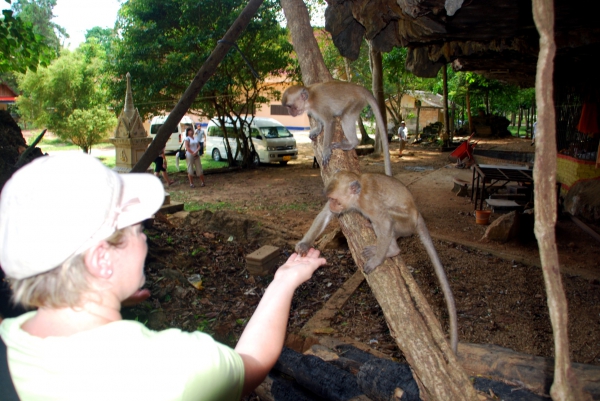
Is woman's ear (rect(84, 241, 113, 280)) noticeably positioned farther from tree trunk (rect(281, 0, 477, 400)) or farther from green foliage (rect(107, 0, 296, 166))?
green foliage (rect(107, 0, 296, 166))

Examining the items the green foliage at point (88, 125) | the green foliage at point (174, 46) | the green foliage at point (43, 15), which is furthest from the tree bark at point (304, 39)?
the green foliage at point (43, 15)

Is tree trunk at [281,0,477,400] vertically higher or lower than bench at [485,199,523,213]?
higher

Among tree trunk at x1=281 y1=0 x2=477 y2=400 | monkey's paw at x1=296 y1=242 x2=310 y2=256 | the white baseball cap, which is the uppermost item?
the white baseball cap

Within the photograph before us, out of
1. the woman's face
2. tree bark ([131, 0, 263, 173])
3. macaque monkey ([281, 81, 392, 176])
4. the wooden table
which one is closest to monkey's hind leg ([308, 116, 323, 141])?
macaque monkey ([281, 81, 392, 176])

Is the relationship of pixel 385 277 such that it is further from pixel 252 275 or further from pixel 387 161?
pixel 252 275

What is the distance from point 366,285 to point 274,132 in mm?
13785

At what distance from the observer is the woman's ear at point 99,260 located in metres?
1.14

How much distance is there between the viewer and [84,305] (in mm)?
1155

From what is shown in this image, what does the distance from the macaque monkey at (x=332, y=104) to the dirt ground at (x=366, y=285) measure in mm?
2296

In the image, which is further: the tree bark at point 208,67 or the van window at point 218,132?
the van window at point 218,132

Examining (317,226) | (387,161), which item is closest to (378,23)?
(387,161)

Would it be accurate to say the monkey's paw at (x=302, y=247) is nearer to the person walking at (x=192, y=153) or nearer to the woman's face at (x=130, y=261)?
the woman's face at (x=130, y=261)

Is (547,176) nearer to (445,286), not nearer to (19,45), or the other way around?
(445,286)

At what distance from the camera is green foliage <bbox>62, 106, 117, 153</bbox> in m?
19.9
